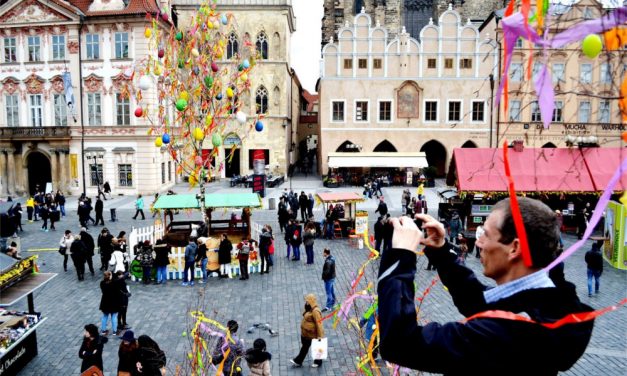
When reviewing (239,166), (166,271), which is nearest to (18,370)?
(166,271)

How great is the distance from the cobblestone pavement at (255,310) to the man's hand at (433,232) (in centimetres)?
538

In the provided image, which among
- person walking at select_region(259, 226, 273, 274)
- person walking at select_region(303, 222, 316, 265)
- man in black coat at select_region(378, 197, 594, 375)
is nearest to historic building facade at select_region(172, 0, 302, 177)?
person walking at select_region(303, 222, 316, 265)

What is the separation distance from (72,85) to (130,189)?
25.4 ft

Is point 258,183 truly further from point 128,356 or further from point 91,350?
point 128,356

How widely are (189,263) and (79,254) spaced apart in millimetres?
3107

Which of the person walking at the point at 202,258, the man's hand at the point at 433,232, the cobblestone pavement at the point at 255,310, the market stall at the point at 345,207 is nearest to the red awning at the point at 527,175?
the cobblestone pavement at the point at 255,310

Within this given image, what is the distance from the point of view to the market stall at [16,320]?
805 centimetres

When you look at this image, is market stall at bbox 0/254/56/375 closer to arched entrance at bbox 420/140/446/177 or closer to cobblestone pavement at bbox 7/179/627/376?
cobblestone pavement at bbox 7/179/627/376

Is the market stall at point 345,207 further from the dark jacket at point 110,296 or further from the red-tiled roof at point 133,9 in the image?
the red-tiled roof at point 133,9

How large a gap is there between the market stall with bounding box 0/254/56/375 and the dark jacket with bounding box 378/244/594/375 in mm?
7905

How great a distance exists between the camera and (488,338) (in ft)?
5.60

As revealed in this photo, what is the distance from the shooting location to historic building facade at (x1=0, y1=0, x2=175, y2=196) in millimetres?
33219

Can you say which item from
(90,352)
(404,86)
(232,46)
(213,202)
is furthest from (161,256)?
(232,46)

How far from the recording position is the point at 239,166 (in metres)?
45.8
